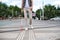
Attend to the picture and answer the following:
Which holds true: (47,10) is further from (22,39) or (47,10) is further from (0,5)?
(22,39)

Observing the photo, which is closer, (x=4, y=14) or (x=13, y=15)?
(x=4, y=14)

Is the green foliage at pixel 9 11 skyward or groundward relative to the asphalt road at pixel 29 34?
groundward

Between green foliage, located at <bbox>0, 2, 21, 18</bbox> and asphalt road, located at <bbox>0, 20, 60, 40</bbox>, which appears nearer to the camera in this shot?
asphalt road, located at <bbox>0, 20, 60, 40</bbox>

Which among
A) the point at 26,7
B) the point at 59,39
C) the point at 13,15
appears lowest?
the point at 13,15

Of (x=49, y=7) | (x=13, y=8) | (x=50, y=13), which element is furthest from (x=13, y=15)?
(x=50, y=13)

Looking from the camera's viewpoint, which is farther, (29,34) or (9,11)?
(9,11)

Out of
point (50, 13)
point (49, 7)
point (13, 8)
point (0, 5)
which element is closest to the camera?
point (50, 13)

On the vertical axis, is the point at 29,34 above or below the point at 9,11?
above

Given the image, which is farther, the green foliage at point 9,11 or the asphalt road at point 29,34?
the green foliage at point 9,11

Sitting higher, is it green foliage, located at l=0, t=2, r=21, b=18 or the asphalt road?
the asphalt road

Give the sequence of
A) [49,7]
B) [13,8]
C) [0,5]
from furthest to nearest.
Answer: [13,8] → [0,5] → [49,7]

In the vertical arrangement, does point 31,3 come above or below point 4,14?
above

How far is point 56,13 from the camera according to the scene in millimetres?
105375

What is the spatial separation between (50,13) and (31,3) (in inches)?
3524
